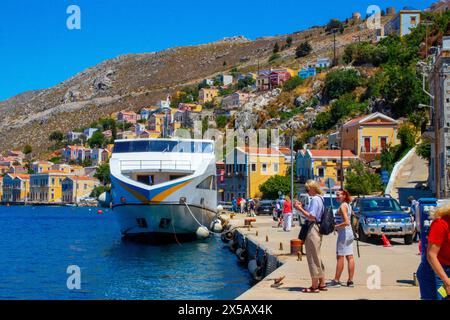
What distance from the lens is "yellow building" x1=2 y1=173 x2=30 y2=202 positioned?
16475cm

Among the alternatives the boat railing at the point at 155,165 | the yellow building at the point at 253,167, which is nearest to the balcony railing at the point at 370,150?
the yellow building at the point at 253,167

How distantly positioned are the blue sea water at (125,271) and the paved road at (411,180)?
46.8 feet

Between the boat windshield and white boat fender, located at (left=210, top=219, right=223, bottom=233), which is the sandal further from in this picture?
white boat fender, located at (left=210, top=219, right=223, bottom=233)

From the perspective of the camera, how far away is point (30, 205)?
16038cm

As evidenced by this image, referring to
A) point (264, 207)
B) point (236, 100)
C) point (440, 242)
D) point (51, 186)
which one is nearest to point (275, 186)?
point (264, 207)

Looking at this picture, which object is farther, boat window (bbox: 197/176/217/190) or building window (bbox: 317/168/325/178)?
building window (bbox: 317/168/325/178)

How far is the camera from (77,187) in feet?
495

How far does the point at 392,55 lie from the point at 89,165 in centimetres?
9389

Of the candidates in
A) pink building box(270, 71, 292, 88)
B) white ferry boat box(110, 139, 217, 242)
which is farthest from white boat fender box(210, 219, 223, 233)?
pink building box(270, 71, 292, 88)

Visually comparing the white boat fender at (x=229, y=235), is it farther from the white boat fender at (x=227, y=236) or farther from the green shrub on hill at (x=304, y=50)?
the green shrub on hill at (x=304, y=50)

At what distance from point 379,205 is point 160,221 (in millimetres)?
11729

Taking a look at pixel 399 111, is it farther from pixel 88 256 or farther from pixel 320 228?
pixel 320 228

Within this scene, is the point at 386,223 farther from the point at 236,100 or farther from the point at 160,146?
the point at 236,100

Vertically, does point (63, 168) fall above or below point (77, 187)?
above
